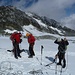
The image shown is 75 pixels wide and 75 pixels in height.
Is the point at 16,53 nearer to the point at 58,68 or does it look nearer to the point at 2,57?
the point at 2,57

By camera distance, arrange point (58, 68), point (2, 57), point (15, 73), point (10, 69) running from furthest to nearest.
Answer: point (2, 57), point (58, 68), point (10, 69), point (15, 73)

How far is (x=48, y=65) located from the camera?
16266mm

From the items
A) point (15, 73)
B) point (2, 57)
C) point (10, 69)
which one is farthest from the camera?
point (2, 57)

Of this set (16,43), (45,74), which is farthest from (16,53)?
(45,74)

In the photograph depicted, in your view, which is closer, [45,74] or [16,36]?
[45,74]

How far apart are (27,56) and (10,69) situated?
5.31 m

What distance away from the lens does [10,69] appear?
46.5ft

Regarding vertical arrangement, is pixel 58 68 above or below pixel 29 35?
below

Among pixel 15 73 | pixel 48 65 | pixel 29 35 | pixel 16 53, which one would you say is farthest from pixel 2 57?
pixel 15 73

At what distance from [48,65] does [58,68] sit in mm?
918

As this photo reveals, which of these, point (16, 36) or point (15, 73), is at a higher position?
point (16, 36)

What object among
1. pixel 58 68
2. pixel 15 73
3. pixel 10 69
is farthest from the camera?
pixel 58 68

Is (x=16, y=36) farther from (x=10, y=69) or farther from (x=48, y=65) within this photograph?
(x=10, y=69)

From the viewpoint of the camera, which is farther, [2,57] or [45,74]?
[2,57]
